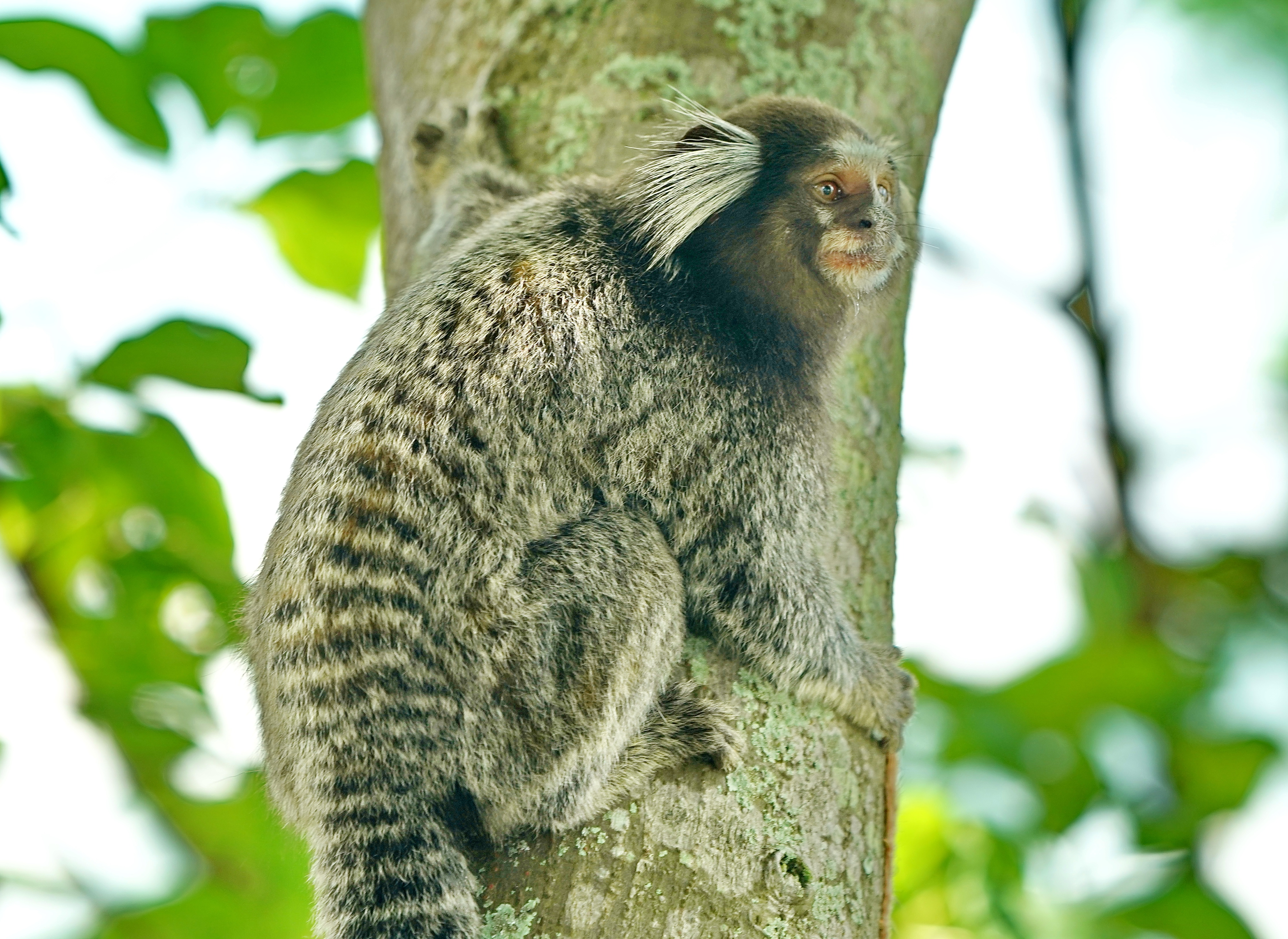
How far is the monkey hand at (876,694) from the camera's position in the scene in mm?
2680

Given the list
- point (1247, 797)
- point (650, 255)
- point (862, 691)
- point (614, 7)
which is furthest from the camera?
point (1247, 797)

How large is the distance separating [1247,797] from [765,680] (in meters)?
1.83

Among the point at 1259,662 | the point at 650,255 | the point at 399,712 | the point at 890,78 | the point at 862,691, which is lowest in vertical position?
the point at 1259,662

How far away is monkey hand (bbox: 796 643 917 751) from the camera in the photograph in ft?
8.79

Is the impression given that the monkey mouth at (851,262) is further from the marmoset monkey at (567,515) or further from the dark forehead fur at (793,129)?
the dark forehead fur at (793,129)

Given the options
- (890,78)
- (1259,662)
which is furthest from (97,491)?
(1259,662)

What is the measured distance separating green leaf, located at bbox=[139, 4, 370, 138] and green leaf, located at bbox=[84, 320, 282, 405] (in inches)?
36.3

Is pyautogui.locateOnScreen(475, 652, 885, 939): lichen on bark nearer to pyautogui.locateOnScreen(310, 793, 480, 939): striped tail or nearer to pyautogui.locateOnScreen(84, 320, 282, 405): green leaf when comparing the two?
pyautogui.locateOnScreen(310, 793, 480, 939): striped tail

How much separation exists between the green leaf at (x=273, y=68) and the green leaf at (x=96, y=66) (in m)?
0.20

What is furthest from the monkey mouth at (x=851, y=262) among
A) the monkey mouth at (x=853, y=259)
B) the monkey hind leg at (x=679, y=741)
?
the monkey hind leg at (x=679, y=741)

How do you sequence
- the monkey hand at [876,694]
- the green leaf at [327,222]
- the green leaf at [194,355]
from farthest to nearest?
the green leaf at [327,222] → the monkey hand at [876,694] → the green leaf at [194,355]

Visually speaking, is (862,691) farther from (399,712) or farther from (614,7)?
(614,7)

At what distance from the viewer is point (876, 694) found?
281cm

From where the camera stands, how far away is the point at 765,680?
2.61m
